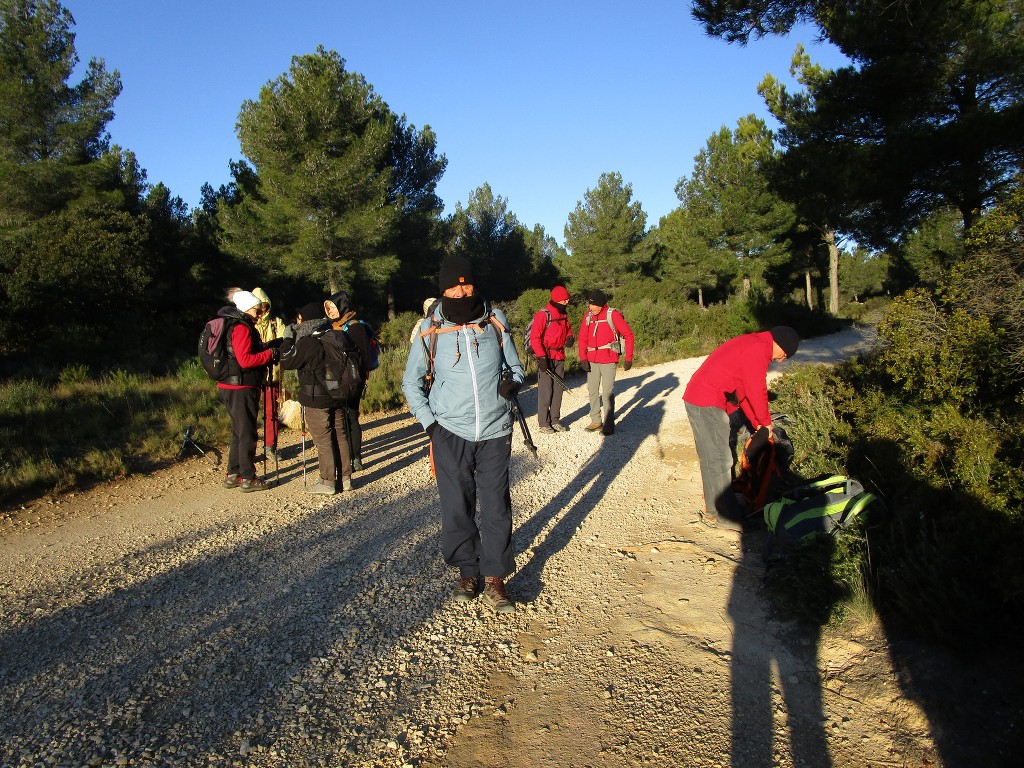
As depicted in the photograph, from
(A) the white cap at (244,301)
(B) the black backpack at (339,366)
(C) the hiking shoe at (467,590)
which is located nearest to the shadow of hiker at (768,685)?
(C) the hiking shoe at (467,590)

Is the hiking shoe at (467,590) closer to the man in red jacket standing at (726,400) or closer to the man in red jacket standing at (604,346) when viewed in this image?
the man in red jacket standing at (726,400)

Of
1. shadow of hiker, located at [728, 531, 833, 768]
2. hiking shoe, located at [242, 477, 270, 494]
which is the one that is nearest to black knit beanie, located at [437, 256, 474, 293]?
shadow of hiker, located at [728, 531, 833, 768]

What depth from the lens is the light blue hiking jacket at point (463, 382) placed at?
3.80 meters

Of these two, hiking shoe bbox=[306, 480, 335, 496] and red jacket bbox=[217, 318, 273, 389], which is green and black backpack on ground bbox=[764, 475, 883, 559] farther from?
red jacket bbox=[217, 318, 273, 389]

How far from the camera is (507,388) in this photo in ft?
12.7

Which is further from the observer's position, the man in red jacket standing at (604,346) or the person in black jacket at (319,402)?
the man in red jacket standing at (604,346)

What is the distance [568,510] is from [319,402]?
270 centimetres

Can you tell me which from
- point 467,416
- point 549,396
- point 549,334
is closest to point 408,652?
point 467,416

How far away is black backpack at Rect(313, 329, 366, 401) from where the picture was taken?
6148 mm

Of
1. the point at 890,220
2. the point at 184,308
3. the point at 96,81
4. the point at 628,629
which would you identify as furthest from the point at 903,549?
the point at 96,81

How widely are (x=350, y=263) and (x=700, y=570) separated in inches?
805

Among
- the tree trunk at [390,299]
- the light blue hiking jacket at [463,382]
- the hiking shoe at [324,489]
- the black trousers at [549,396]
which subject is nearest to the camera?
the light blue hiking jacket at [463,382]

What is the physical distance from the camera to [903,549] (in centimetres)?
376

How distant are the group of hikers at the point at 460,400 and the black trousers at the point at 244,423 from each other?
11 mm
